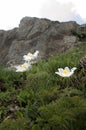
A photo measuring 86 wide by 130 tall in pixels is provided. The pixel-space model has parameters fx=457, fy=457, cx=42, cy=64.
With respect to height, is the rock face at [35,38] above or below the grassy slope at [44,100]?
above

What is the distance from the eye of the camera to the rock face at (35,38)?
592 inches

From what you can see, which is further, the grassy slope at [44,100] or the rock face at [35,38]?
the rock face at [35,38]

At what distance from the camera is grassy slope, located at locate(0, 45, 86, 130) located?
15.0 ft

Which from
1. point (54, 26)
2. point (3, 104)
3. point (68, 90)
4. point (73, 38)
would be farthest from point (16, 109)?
point (54, 26)

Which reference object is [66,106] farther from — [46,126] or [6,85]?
[6,85]

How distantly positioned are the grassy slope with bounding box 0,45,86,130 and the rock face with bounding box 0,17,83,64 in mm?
6876

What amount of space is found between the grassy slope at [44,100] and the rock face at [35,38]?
6876 mm

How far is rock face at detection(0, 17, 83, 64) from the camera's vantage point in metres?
15.0

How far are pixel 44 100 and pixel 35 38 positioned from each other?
10.4 metres

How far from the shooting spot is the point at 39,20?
55.0ft

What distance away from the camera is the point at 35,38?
51.9 feet

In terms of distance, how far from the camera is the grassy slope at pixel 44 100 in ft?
15.0

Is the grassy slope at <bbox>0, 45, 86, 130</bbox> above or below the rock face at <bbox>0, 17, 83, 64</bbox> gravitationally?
below

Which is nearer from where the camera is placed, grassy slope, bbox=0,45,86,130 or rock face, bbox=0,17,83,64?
grassy slope, bbox=0,45,86,130
